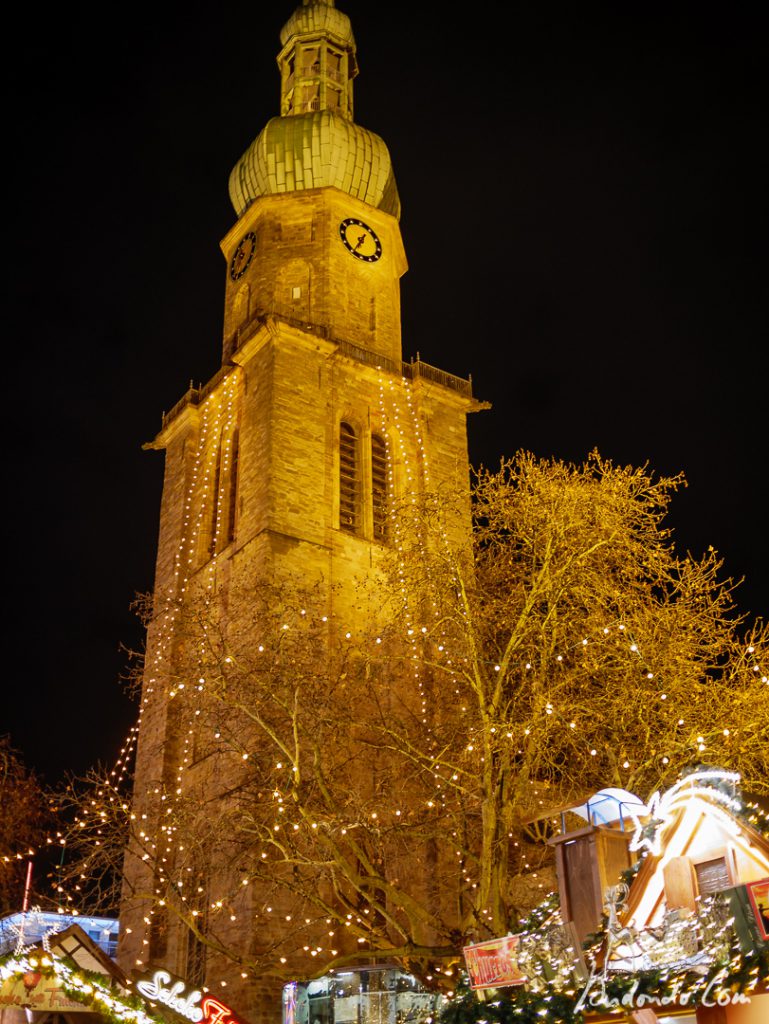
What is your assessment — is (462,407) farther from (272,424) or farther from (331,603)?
(331,603)

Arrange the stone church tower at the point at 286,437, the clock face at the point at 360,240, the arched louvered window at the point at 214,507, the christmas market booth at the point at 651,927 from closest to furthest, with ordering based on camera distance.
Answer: the christmas market booth at the point at 651,927 < the stone church tower at the point at 286,437 < the arched louvered window at the point at 214,507 < the clock face at the point at 360,240

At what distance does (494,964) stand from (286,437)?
58.9 ft

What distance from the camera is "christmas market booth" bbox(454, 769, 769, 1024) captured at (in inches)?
278

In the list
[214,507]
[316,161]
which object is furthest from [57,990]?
[316,161]

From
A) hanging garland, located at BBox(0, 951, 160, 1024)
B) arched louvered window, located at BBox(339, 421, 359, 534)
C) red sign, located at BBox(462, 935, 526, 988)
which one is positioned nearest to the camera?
red sign, located at BBox(462, 935, 526, 988)

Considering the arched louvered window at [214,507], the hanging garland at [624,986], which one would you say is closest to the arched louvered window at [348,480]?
the arched louvered window at [214,507]

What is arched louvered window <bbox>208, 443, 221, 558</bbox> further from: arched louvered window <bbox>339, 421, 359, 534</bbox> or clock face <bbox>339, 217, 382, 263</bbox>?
clock face <bbox>339, 217, 382, 263</bbox>

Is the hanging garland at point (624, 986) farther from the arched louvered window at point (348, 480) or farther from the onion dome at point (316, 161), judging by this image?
the onion dome at point (316, 161)

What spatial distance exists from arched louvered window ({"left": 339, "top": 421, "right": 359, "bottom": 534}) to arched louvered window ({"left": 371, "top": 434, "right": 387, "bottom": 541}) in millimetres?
465

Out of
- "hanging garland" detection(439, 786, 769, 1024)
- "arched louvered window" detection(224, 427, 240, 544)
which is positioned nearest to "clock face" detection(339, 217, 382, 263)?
"arched louvered window" detection(224, 427, 240, 544)

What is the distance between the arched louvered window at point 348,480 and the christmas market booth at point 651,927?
1757 centimetres

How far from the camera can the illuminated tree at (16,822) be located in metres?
24.5

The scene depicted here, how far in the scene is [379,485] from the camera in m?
27.3

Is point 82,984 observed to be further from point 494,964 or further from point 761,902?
point 761,902
